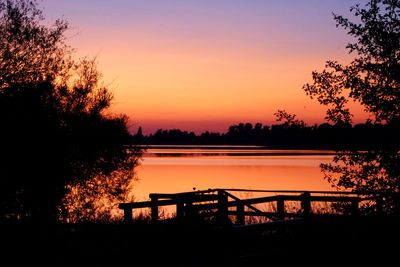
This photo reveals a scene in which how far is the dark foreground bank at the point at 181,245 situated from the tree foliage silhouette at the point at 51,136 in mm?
10151

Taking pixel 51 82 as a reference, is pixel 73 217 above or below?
below

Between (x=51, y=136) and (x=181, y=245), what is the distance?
18554 mm

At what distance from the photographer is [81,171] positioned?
97.3ft

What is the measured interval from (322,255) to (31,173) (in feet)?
59.3

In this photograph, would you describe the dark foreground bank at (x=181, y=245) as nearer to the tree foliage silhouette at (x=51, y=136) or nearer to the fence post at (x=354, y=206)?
the fence post at (x=354, y=206)

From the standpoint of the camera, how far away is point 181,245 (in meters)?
10.1

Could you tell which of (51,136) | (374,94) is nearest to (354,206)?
(374,94)

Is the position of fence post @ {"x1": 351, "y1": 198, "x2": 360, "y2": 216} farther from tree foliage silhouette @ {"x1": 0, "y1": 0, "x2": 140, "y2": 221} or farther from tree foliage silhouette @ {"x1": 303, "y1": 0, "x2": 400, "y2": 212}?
tree foliage silhouette @ {"x1": 0, "y1": 0, "x2": 140, "y2": 221}

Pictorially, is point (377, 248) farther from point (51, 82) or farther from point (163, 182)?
point (163, 182)

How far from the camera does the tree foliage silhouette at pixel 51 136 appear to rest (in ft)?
80.0

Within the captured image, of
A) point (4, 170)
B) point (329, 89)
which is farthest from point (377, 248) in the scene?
point (4, 170)

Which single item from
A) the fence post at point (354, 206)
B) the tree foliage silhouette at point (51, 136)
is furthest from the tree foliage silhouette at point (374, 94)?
the tree foliage silhouette at point (51, 136)

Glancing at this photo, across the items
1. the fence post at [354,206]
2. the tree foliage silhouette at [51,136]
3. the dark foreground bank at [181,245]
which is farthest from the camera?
the tree foliage silhouette at [51,136]

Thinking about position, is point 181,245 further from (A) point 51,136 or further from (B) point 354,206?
(A) point 51,136
